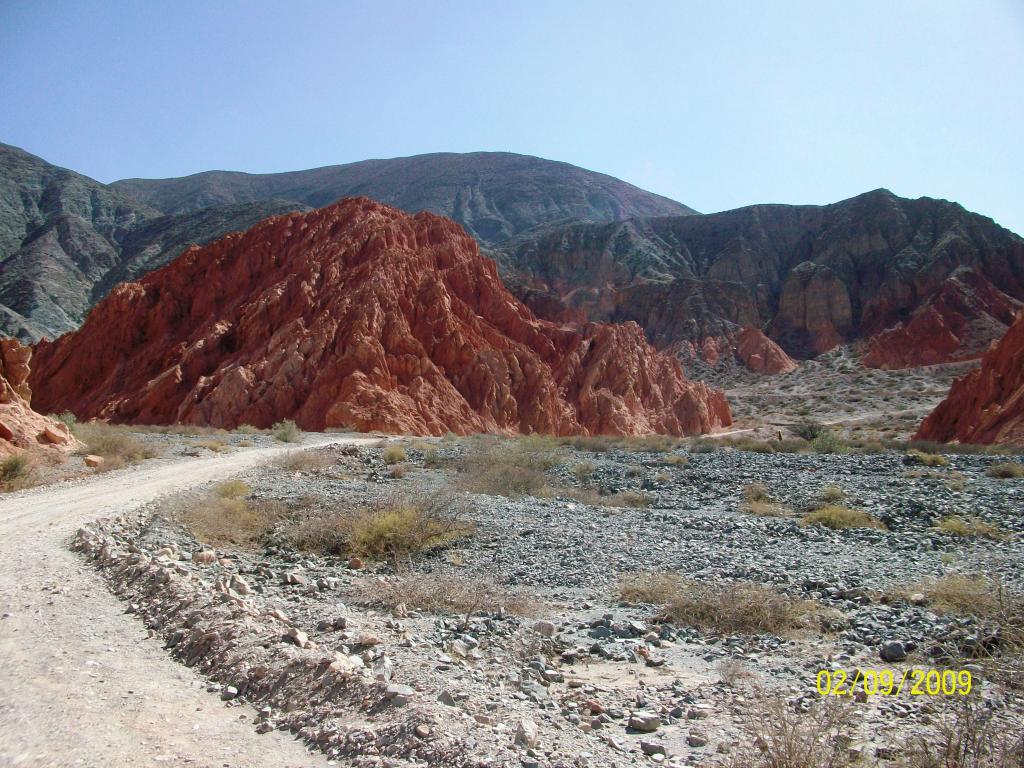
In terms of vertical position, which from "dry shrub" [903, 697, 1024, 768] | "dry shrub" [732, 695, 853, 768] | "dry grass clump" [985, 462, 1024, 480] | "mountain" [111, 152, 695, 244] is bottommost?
"dry shrub" [732, 695, 853, 768]

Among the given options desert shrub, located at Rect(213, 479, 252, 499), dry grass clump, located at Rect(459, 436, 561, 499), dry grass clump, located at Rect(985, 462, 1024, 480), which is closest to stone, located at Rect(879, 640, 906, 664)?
dry grass clump, located at Rect(459, 436, 561, 499)

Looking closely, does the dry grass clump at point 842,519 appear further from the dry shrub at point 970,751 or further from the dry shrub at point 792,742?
the dry shrub at point 970,751

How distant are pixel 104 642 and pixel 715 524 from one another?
35.5 feet

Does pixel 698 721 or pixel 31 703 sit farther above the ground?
pixel 698 721

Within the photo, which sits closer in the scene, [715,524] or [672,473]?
[715,524]

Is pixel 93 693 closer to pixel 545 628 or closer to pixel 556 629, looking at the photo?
pixel 545 628

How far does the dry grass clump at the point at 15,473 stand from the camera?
1516 cm

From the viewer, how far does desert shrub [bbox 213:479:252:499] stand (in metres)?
14.5

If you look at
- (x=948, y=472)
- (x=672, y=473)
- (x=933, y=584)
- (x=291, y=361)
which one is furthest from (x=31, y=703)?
(x=291, y=361)

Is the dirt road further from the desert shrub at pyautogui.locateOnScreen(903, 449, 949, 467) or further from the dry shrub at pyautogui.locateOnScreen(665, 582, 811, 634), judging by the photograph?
the desert shrub at pyautogui.locateOnScreen(903, 449, 949, 467)

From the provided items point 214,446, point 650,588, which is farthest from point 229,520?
point 214,446

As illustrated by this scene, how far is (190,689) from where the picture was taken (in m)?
5.68

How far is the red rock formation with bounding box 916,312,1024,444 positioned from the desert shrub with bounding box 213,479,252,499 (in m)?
30.1

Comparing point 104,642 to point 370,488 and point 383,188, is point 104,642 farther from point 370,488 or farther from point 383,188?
point 383,188
